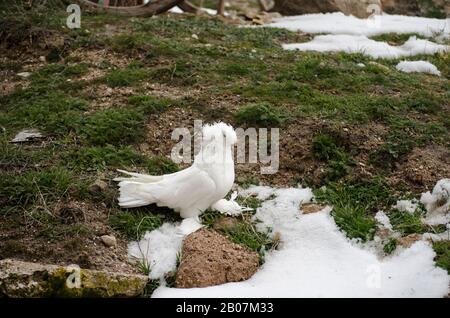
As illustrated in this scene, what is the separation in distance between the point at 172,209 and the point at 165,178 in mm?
255

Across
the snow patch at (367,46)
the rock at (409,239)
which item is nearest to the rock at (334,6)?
the snow patch at (367,46)

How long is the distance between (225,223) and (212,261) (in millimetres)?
527

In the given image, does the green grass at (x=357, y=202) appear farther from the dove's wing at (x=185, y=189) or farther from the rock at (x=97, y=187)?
the rock at (x=97, y=187)

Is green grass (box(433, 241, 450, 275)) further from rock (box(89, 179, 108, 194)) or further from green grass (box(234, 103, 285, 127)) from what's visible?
rock (box(89, 179, 108, 194))

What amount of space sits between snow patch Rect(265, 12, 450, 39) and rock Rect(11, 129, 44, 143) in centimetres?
459

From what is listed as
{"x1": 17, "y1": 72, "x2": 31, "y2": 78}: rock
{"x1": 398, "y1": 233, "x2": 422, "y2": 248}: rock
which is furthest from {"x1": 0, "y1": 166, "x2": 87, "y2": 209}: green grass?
{"x1": 17, "y1": 72, "x2": 31, "y2": 78}: rock

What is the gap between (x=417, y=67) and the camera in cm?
742

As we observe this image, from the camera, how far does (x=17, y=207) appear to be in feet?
Result: 14.7

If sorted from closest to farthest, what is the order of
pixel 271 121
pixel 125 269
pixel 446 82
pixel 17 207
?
pixel 125 269
pixel 17 207
pixel 271 121
pixel 446 82

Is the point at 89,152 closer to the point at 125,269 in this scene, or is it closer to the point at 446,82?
the point at 125,269

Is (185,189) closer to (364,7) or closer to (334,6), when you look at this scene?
(334,6)

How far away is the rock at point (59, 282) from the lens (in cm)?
363

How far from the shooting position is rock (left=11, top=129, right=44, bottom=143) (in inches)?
215
